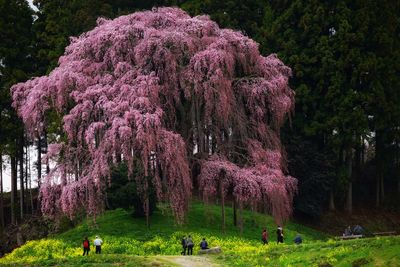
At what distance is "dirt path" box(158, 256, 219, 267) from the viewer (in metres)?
25.2

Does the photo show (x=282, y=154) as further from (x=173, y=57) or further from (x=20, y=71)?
(x=20, y=71)

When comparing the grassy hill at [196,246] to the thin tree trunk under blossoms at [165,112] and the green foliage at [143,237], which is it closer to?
the green foliage at [143,237]

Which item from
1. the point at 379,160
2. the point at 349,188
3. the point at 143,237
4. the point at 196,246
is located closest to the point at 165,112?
the point at 143,237

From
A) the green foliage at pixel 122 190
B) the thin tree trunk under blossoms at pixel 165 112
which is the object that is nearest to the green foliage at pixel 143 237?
the green foliage at pixel 122 190

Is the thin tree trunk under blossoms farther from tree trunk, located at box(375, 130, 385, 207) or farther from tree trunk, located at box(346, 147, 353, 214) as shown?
tree trunk, located at box(375, 130, 385, 207)

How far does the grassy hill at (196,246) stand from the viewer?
23844 mm

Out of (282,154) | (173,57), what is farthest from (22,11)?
(282,154)

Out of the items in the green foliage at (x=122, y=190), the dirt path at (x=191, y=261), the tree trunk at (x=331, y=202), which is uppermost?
the green foliage at (x=122, y=190)

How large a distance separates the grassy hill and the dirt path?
27cm

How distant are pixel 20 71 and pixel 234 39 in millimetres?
17191

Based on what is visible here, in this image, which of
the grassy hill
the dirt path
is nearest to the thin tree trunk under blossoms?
the grassy hill

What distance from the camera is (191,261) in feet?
85.6

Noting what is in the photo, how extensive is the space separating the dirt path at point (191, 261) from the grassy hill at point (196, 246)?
0.27m

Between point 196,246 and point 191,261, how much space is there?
5.73 meters
